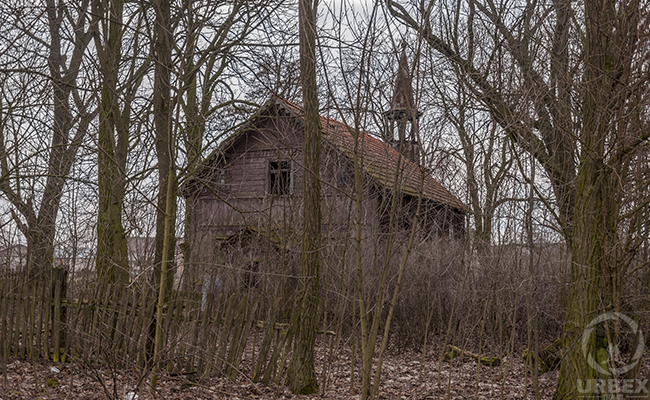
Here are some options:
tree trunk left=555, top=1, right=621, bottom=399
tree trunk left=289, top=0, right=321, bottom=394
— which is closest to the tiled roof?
tree trunk left=289, top=0, right=321, bottom=394

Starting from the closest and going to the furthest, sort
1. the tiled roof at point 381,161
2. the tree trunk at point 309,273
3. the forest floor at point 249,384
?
1. the tiled roof at point 381,161
2. the forest floor at point 249,384
3. the tree trunk at point 309,273

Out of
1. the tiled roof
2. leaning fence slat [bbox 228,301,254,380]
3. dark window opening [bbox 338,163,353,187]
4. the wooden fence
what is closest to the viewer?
the tiled roof

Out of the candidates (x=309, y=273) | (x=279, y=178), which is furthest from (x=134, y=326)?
(x=279, y=178)

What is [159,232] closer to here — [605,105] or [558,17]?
[605,105]

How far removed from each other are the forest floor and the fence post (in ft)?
0.74

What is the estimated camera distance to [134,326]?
22.1 feet

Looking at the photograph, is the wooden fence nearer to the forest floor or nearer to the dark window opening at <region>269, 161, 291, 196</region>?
the forest floor

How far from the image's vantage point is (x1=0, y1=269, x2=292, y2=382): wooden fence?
648cm

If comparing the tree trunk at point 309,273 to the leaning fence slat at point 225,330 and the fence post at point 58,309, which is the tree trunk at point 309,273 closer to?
the leaning fence slat at point 225,330

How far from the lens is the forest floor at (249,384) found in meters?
5.53

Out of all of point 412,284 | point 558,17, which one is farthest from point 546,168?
point 412,284

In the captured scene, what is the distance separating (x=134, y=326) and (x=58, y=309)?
1.24 metres

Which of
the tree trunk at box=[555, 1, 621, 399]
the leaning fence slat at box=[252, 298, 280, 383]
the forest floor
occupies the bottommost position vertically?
the forest floor

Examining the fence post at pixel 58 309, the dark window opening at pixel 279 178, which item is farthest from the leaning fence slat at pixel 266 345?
the fence post at pixel 58 309
